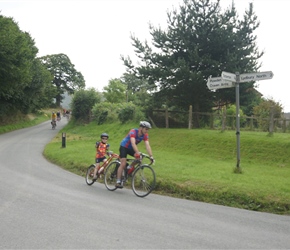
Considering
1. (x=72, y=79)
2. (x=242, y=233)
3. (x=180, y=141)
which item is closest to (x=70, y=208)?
(x=242, y=233)

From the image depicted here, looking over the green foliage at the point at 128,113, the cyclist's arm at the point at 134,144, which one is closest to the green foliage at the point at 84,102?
the green foliage at the point at 128,113

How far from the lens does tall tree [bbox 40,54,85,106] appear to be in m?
88.1

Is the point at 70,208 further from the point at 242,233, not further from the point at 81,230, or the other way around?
the point at 242,233

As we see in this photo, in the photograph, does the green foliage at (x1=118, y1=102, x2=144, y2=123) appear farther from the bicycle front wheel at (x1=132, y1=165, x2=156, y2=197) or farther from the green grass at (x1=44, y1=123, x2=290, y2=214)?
the bicycle front wheel at (x1=132, y1=165, x2=156, y2=197)

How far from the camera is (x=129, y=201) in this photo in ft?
27.5

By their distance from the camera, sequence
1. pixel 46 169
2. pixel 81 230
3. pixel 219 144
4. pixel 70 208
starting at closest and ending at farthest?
pixel 81 230, pixel 70 208, pixel 46 169, pixel 219 144

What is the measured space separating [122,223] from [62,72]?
8637 cm

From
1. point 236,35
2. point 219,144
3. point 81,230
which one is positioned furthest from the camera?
point 236,35

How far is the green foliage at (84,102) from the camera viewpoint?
37781mm

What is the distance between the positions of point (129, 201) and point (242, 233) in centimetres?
321

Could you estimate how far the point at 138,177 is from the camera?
369 inches

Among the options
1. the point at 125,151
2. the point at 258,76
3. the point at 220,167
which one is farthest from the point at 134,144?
the point at 220,167

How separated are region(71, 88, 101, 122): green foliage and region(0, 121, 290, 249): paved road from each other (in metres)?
28.2

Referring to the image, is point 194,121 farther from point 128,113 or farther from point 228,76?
point 228,76
